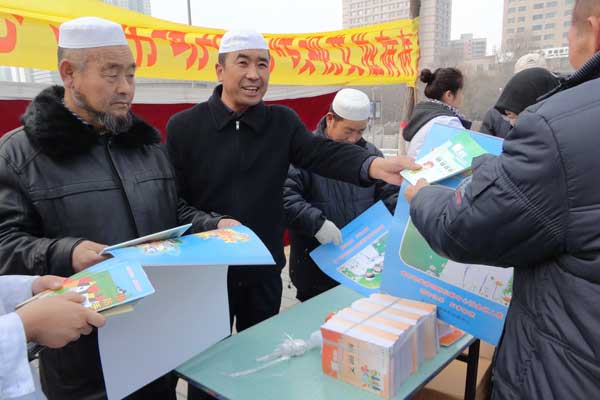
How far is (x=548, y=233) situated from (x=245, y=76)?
144cm

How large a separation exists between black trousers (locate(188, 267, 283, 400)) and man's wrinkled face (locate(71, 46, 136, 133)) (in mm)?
848

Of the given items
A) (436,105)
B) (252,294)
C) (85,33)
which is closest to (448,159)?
(252,294)

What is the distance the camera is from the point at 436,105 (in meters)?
2.81

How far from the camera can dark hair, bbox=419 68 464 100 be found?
9.84 feet

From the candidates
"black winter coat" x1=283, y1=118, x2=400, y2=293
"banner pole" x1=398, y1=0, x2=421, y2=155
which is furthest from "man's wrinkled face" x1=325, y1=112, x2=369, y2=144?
"banner pole" x1=398, y1=0, x2=421, y2=155

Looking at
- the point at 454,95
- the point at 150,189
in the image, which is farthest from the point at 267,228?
the point at 454,95

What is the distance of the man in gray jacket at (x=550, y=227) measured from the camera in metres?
0.83

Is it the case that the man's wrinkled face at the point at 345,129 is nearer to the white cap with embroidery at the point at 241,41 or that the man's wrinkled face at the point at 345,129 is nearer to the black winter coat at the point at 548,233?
the white cap with embroidery at the point at 241,41

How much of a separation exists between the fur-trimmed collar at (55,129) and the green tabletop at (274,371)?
0.81m

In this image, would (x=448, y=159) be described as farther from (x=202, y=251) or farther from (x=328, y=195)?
(x=328, y=195)

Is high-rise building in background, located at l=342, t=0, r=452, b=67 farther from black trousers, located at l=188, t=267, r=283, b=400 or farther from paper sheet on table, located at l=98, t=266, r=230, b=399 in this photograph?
paper sheet on table, located at l=98, t=266, r=230, b=399

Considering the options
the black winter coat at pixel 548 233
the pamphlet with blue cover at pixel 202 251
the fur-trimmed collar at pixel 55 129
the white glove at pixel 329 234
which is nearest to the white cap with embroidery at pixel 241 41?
the fur-trimmed collar at pixel 55 129

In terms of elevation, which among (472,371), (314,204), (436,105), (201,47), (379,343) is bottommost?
(472,371)

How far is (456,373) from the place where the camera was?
2.02 meters
